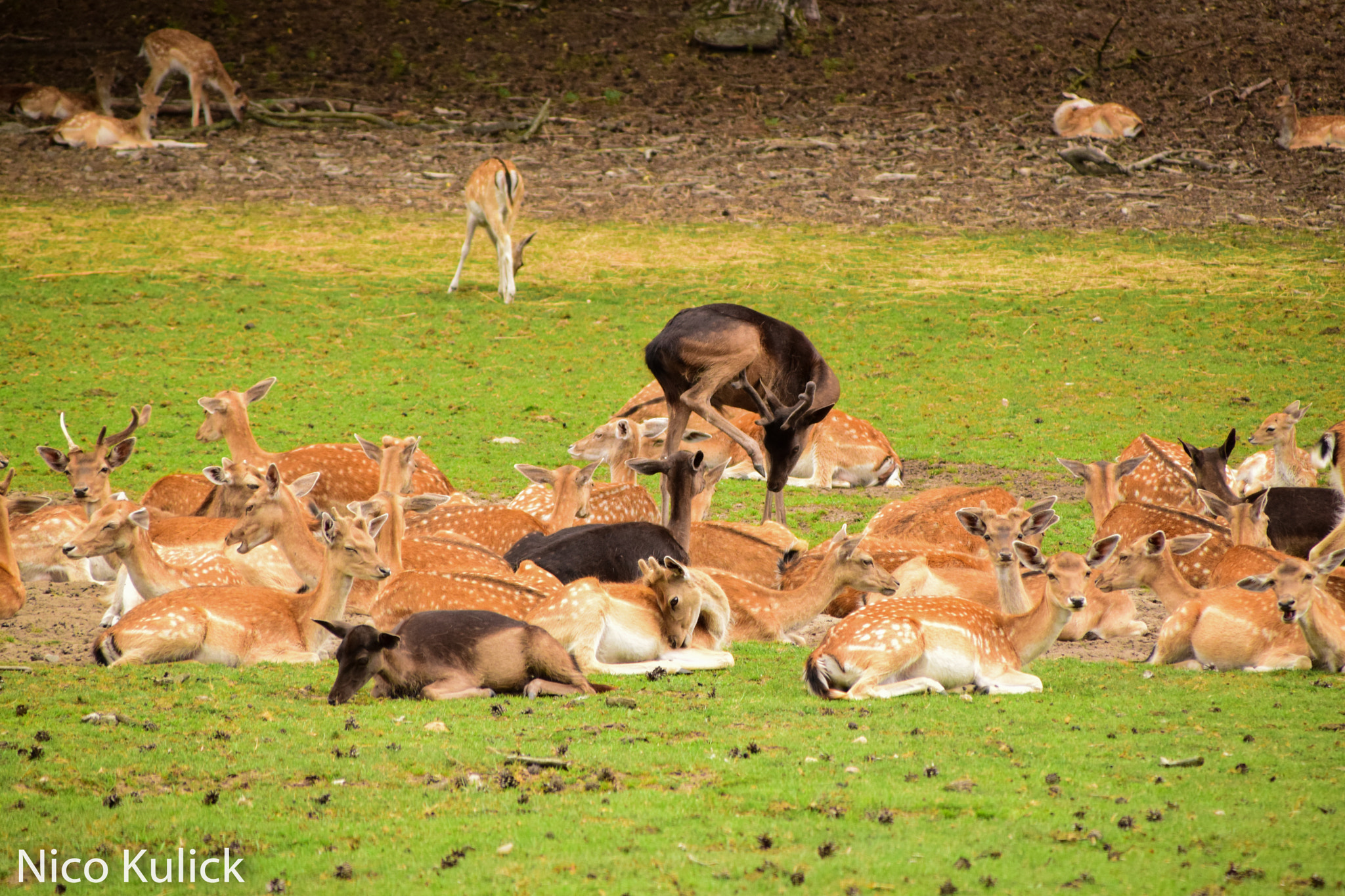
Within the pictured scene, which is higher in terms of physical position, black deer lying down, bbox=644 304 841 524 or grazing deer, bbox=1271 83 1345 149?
grazing deer, bbox=1271 83 1345 149

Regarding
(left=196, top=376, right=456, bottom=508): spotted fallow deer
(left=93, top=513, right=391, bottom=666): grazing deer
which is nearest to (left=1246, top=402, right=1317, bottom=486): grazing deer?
(left=196, top=376, right=456, bottom=508): spotted fallow deer

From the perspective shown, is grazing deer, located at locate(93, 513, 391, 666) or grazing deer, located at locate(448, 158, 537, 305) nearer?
grazing deer, located at locate(93, 513, 391, 666)

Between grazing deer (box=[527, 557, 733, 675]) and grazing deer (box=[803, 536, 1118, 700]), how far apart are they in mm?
761

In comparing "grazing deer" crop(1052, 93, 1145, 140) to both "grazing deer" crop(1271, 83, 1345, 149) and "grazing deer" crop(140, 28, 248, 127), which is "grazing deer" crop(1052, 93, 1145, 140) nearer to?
"grazing deer" crop(1271, 83, 1345, 149)

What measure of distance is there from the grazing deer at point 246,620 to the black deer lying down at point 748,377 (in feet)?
10.3

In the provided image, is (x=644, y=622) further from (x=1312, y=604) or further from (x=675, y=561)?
(x=1312, y=604)

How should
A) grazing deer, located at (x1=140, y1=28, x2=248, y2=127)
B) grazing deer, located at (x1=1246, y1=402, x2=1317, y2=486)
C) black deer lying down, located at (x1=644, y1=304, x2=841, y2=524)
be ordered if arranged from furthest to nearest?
grazing deer, located at (x1=140, y1=28, x2=248, y2=127) → grazing deer, located at (x1=1246, y1=402, x2=1317, y2=486) → black deer lying down, located at (x1=644, y1=304, x2=841, y2=524)

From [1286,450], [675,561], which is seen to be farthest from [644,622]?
[1286,450]

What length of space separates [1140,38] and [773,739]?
24230 mm

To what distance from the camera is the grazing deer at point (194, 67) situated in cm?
2248

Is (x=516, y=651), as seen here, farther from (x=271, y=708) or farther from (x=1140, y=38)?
(x=1140, y=38)

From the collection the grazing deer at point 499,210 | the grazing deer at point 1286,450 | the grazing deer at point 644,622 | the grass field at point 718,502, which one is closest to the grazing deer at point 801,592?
the grass field at point 718,502

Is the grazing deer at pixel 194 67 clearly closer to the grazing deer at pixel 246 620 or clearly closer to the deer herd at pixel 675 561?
the deer herd at pixel 675 561

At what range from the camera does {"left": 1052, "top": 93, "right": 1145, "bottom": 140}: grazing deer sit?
73.2 feet
